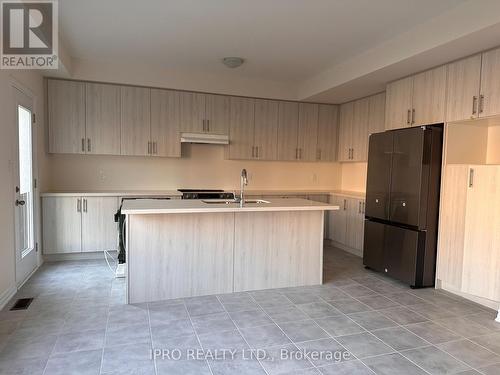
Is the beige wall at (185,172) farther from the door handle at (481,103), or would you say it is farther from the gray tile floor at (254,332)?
the door handle at (481,103)

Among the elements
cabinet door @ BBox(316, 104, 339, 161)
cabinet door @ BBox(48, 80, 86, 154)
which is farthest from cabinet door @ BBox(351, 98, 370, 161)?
cabinet door @ BBox(48, 80, 86, 154)

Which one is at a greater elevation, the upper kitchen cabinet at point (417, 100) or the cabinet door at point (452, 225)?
the upper kitchen cabinet at point (417, 100)

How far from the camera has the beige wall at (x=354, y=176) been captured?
5.86 metres

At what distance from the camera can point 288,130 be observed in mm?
5844

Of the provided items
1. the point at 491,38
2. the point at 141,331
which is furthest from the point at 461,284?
the point at 141,331

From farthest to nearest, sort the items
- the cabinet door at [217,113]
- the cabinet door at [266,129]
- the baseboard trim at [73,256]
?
1. the cabinet door at [266,129]
2. the cabinet door at [217,113]
3. the baseboard trim at [73,256]

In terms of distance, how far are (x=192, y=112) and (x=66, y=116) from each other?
1741 millimetres

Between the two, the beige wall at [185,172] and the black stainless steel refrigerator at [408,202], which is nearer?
the black stainless steel refrigerator at [408,202]

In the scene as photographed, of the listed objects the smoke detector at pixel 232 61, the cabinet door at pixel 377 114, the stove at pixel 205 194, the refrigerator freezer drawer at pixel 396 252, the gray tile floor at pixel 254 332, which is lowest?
the gray tile floor at pixel 254 332

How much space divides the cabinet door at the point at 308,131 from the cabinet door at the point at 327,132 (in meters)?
0.08

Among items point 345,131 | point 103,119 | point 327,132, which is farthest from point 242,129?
point 103,119

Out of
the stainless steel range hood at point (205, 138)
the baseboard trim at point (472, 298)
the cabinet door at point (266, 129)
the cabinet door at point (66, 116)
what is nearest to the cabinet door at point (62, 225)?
the cabinet door at point (66, 116)

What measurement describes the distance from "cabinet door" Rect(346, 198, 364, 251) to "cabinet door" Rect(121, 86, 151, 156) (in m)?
3.18

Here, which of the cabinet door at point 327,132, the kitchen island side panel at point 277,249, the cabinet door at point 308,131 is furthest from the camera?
the cabinet door at point 327,132
